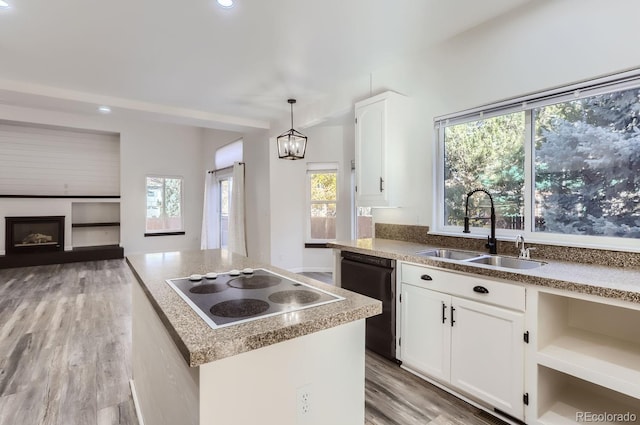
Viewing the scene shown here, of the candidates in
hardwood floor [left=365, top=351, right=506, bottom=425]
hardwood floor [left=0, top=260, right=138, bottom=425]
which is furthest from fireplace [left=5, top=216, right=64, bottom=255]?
hardwood floor [left=365, top=351, right=506, bottom=425]

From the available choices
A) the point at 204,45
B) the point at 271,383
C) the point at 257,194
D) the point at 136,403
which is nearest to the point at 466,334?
the point at 271,383

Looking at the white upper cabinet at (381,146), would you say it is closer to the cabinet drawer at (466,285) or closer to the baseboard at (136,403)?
the cabinet drawer at (466,285)

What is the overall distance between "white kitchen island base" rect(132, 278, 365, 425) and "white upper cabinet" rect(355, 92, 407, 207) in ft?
6.59

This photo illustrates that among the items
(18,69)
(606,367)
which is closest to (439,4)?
(606,367)

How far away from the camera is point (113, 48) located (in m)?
3.01

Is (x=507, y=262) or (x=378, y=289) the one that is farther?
(x=378, y=289)

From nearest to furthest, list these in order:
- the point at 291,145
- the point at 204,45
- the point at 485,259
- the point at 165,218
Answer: the point at 485,259 → the point at 204,45 → the point at 291,145 → the point at 165,218

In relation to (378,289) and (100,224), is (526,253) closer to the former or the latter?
(378,289)

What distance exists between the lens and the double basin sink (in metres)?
2.20

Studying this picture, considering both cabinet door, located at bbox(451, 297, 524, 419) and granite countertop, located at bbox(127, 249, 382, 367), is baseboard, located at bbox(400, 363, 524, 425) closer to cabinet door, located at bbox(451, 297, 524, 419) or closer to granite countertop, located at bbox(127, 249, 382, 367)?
cabinet door, located at bbox(451, 297, 524, 419)

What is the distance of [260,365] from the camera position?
1.06 meters

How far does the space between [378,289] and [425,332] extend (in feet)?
1.59

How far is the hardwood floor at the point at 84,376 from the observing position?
1991 millimetres

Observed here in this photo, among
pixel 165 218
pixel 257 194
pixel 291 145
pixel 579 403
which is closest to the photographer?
pixel 579 403
